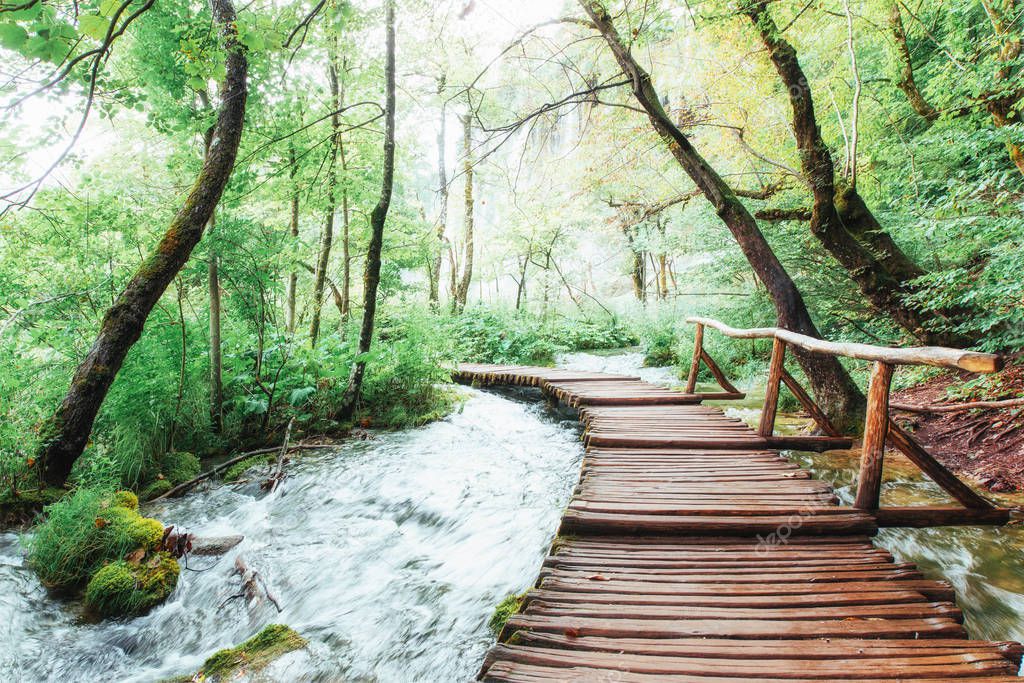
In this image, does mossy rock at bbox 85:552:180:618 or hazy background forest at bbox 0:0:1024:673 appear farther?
hazy background forest at bbox 0:0:1024:673

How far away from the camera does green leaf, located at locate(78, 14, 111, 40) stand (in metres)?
1.63

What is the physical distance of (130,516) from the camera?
160 inches

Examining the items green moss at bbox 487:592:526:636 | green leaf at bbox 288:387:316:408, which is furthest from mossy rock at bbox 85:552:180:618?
green leaf at bbox 288:387:316:408

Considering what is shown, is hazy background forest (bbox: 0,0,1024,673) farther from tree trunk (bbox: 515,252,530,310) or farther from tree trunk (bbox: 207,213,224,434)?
tree trunk (bbox: 515,252,530,310)

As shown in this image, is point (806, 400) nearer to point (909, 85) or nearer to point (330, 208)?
point (909, 85)

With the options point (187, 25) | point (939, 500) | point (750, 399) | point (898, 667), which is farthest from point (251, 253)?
point (750, 399)

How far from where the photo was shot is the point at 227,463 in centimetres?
595

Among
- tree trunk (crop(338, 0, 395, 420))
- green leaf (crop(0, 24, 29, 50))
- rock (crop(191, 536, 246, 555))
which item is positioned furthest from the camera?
tree trunk (crop(338, 0, 395, 420))

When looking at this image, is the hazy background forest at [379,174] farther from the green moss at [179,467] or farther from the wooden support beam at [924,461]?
the wooden support beam at [924,461]

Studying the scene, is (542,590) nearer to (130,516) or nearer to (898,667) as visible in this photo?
(898,667)

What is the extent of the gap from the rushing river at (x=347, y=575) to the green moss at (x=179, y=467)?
1.42ft

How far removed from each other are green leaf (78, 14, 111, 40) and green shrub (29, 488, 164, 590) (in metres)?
3.50

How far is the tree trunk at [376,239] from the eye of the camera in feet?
23.8

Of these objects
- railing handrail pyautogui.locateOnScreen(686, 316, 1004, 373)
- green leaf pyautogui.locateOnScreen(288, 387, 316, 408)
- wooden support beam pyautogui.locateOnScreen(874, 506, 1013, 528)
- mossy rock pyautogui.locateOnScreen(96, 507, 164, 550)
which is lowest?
mossy rock pyautogui.locateOnScreen(96, 507, 164, 550)
